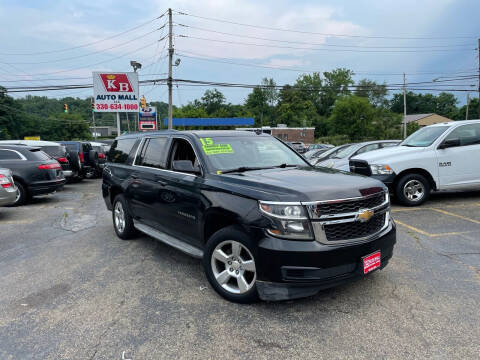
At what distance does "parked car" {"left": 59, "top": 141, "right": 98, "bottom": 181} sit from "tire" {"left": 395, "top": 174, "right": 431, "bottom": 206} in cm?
1264

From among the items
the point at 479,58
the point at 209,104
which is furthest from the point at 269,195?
the point at 209,104

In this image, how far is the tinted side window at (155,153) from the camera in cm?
463

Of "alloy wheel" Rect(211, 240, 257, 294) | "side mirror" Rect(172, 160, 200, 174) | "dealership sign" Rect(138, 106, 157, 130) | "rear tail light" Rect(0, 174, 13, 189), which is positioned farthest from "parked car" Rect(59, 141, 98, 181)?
"dealership sign" Rect(138, 106, 157, 130)

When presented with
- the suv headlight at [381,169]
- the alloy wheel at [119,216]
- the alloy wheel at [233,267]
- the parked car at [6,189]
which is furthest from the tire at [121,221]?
the suv headlight at [381,169]

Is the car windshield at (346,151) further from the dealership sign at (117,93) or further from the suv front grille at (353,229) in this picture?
the dealership sign at (117,93)

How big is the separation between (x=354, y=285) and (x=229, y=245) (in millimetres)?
1485

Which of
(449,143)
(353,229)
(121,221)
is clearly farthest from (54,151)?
(449,143)

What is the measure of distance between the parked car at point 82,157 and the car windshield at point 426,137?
12.7 meters

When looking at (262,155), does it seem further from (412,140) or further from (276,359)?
(412,140)

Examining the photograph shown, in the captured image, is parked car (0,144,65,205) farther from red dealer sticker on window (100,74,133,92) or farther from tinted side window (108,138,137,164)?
red dealer sticker on window (100,74,133,92)

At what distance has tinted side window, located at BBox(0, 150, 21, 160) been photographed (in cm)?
946

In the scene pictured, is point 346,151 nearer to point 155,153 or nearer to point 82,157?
point 155,153

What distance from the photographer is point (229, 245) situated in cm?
337

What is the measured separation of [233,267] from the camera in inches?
130
